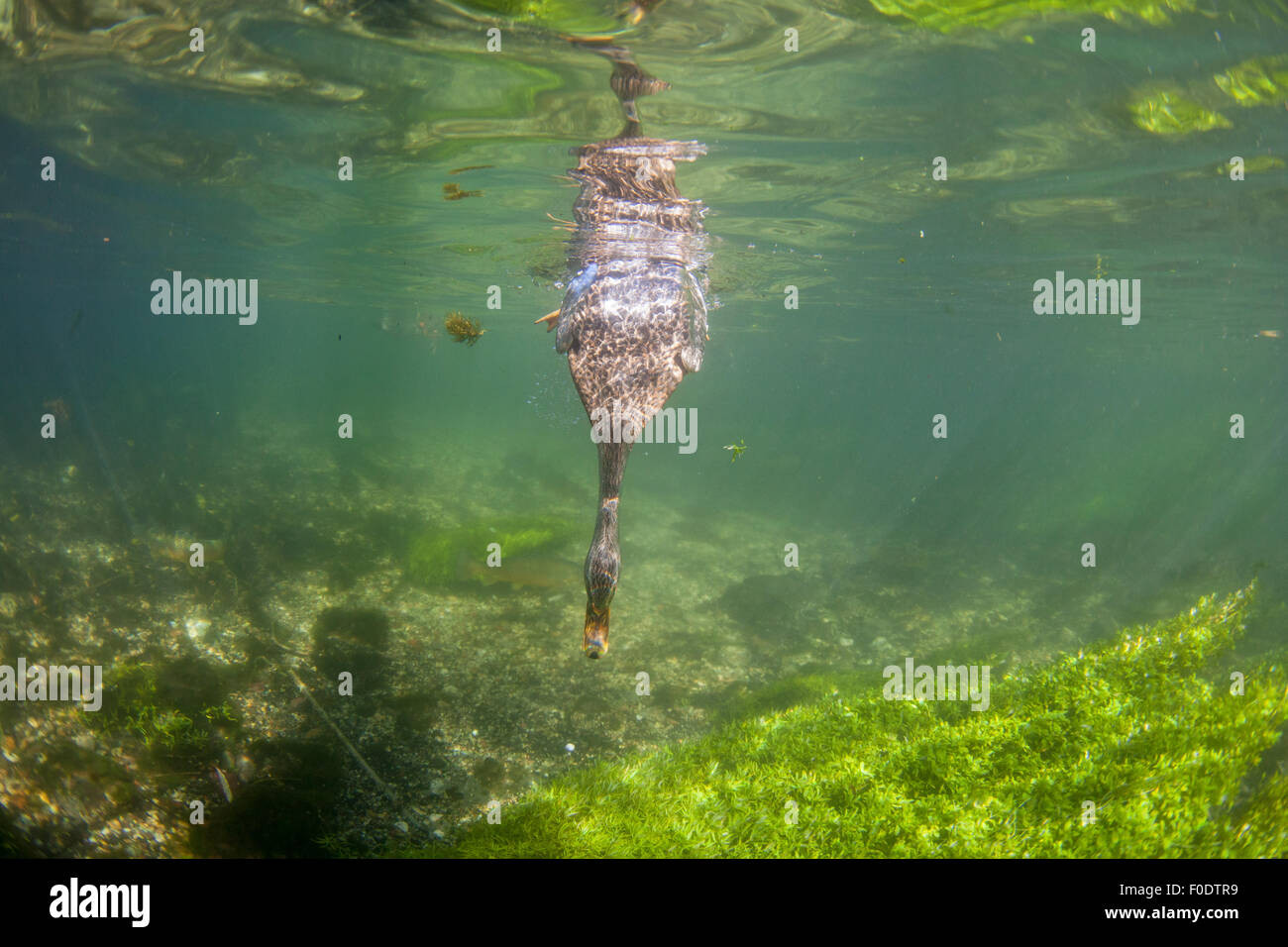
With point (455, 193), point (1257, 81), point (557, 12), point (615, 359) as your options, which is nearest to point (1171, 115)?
point (1257, 81)

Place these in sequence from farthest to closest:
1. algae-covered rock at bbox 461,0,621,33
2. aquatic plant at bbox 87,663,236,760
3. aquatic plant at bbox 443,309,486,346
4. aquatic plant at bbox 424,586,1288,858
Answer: aquatic plant at bbox 443,309,486,346 < algae-covered rock at bbox 461,0,621,33 < aquatic plant at bbox 87,663,236,760 < aquatic plant at bbox 424,586,1288,858

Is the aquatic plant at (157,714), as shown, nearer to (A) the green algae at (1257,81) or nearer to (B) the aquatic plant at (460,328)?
(B) the aquatic plant at (460,328)

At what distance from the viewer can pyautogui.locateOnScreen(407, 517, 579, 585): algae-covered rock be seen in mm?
13109

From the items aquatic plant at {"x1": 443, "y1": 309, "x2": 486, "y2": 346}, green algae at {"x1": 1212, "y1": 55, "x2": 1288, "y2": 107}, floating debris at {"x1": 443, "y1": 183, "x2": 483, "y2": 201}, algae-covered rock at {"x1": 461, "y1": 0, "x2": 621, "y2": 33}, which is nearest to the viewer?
algae-covered rock at {"x1": 461, "y1": 0, "x2": 621, "y2": 33}

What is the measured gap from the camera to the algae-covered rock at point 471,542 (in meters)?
13.1

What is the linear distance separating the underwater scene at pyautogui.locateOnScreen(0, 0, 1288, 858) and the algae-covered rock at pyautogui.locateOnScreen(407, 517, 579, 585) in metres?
0.16

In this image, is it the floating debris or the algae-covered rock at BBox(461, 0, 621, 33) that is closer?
the algae-covered rock at BBox(461, 0, 621, 33)

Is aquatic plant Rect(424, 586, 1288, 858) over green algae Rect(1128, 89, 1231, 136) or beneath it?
beneath

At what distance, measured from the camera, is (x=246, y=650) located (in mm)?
9039

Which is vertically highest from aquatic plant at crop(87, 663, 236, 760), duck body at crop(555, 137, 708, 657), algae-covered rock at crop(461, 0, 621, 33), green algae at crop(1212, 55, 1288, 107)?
green algae at crop(1212, 55, 1288, 107)

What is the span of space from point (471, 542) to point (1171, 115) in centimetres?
1555

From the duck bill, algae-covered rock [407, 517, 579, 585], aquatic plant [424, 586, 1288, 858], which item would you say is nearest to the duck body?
the duck bill

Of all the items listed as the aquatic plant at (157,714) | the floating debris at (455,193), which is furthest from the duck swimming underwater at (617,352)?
the floating debris at (455,193)

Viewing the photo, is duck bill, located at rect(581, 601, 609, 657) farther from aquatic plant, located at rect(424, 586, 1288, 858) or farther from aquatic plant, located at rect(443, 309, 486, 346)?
aquatic plant, located at rect(443, 309, 486, 346)
